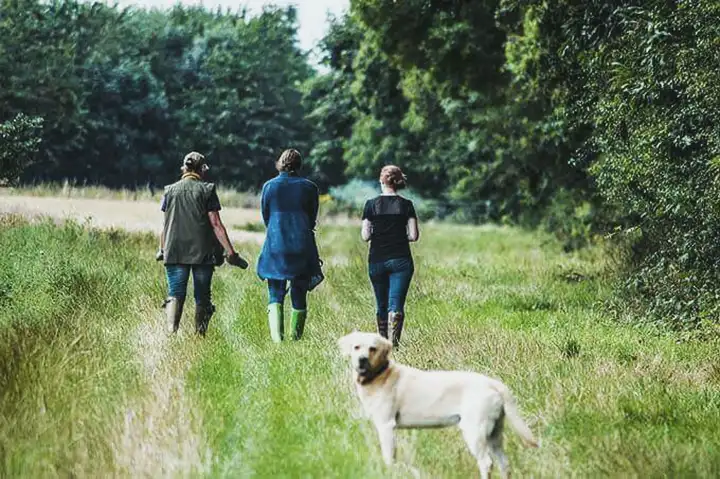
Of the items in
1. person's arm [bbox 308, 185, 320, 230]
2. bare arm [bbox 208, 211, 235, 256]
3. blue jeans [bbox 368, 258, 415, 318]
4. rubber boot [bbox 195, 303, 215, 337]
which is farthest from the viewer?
person's arm [bbox 308, 185, 320, 230]

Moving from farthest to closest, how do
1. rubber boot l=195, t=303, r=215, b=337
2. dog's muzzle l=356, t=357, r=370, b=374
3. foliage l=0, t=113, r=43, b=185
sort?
foliage l=0, t=113, r=43, b=185, rubber boot l=195, t=303, r=215, b=337, dog's muzzle l=356, t=357, r=370, b=374

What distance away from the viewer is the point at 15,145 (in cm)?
1426

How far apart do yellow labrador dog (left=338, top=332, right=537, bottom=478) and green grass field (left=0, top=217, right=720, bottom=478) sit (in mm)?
287

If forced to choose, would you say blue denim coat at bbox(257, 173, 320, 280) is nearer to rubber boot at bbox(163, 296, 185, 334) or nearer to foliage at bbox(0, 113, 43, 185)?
rubber boot at bbox(163, 296, 185, 334)

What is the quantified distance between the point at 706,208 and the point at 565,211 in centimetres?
1626

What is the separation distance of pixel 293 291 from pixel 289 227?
67 centimetres

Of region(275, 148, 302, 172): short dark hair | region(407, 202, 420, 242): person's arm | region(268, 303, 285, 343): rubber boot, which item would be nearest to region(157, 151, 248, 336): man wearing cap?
region(268, 303, 285, 343): rubber boot

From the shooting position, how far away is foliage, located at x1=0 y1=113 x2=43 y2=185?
14.0 meters

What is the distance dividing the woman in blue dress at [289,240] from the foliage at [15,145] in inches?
154

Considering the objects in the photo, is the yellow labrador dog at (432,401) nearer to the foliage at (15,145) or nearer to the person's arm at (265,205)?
the person's arm at (265,205)

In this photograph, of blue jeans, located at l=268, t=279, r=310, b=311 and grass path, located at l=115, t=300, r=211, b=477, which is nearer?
grass path, located at l=115, t=300, r=211, b=477

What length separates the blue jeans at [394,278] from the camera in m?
10.9

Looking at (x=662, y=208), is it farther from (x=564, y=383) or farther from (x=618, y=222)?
(x=618, y=222)

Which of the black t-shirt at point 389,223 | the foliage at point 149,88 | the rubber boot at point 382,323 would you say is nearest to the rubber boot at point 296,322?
the rubber boot at point 382,323
